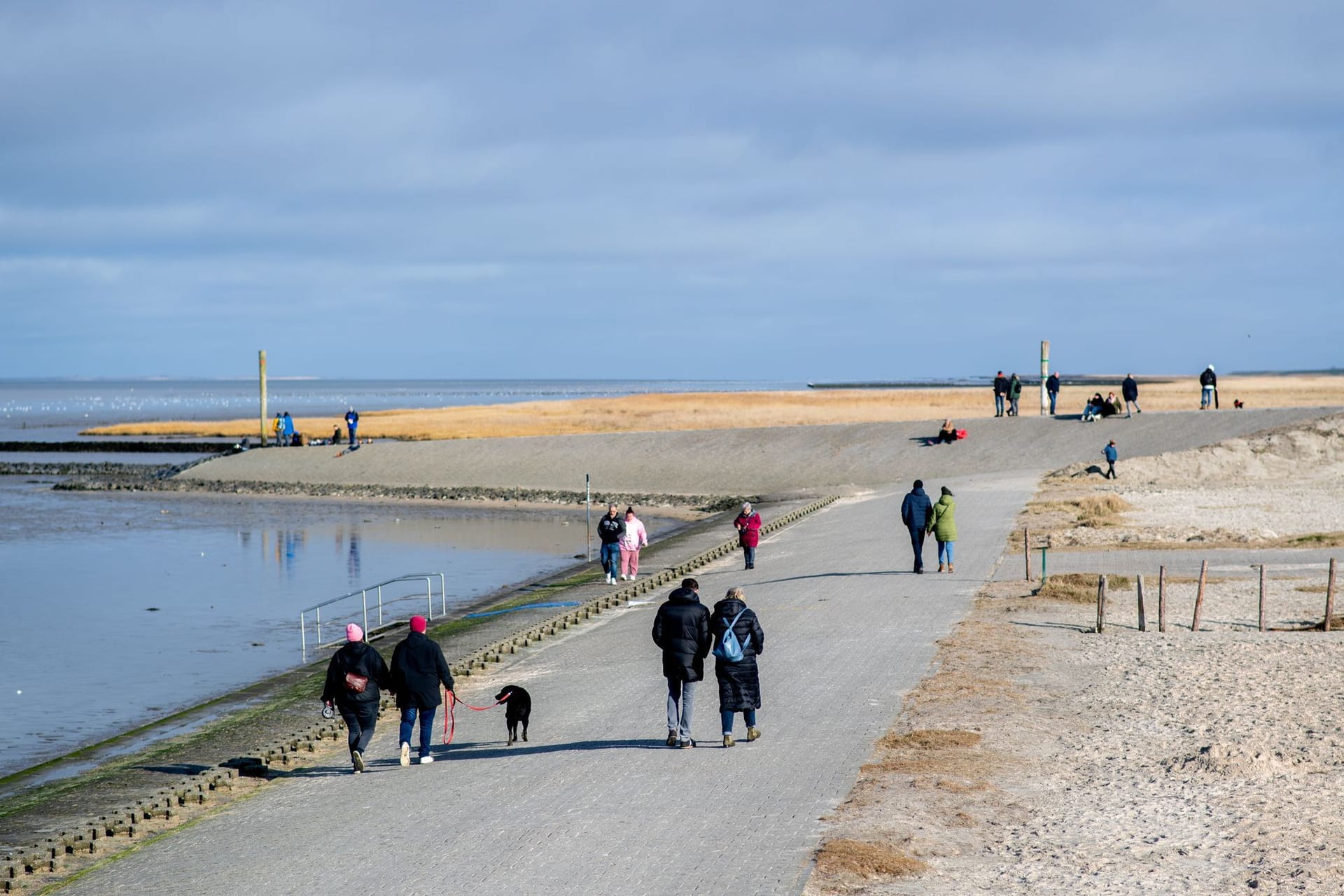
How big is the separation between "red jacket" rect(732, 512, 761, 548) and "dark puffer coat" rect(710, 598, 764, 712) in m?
13.7

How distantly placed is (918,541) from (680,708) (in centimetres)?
1219

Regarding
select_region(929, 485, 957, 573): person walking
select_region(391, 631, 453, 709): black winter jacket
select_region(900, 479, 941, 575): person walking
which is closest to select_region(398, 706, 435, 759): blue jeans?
select_region(391, 631, 453, 709): black winter jacket

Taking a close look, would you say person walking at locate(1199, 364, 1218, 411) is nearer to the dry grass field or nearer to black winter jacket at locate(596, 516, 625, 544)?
the dry grass field

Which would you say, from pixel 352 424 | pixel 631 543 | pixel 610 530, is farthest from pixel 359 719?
pixel 352 424

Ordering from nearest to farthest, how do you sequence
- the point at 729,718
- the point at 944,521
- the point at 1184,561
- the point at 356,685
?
the point at 729,718 < the point at 356,685 < the point at 944,521 < the point at 1184,561

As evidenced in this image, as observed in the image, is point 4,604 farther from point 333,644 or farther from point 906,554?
Answer: point 906,554

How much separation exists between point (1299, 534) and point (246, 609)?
79.0 ft

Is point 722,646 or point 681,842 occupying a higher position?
point 722,646

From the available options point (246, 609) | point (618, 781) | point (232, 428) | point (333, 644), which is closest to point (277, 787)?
point (618, 781)

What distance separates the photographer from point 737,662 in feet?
42.9

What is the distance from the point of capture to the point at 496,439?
63.7 metres

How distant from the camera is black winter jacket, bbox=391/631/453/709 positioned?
13531 mm

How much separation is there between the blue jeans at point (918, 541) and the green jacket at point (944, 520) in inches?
8.0

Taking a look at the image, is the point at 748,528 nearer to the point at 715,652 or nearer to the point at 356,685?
the point at 715,652
